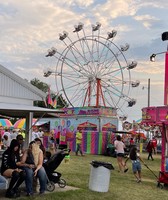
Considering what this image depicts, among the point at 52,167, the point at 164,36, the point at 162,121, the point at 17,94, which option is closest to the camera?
the point at 52,167

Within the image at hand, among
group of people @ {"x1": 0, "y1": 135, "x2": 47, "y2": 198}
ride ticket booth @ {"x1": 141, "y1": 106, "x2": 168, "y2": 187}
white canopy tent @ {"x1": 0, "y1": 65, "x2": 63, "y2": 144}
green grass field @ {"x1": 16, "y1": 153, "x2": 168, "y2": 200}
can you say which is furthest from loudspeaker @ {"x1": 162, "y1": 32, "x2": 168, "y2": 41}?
group of people @ {"x1": 0, "y1": 135, "x2": 47, "y2": 198}

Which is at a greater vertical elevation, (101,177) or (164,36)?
(164,36)

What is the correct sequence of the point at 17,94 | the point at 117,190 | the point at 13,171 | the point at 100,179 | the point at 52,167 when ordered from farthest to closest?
1. the point at 17,94
2. the point at 117,190
3. the point at 100,179
4. the point at 52,167
5. the point at 13,171

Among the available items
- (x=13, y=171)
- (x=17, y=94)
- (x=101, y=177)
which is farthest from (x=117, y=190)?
(x=17, y=94)

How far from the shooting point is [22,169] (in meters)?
7.72

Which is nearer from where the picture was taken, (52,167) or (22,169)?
(22,169)

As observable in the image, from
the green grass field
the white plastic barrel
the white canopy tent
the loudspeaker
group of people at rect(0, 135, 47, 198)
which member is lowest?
the green grass field

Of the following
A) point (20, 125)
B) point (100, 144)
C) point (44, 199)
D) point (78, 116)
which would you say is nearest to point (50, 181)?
point (44, 199)

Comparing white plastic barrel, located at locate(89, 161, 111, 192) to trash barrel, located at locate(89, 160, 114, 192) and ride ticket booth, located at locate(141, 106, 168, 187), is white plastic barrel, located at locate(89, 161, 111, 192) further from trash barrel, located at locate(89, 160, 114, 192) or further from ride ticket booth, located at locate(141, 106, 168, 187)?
ride ticket booth, located at locate(141, 106, 168, 187)

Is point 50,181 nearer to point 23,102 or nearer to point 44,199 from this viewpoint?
point 44,199

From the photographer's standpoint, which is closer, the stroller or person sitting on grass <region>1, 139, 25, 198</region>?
person sitting on grass <region>1, 139, 25, 198</region>

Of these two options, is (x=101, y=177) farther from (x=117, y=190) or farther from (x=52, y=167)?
(x=52, y=167)

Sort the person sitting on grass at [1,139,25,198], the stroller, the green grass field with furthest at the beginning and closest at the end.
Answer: the stroller < the green grass field < the person sitting on grass at [1,139,25,198]

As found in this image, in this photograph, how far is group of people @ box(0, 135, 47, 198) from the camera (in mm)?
7607
